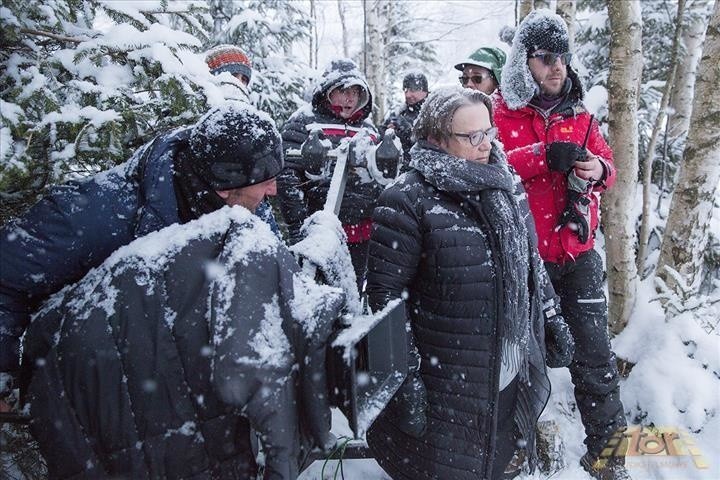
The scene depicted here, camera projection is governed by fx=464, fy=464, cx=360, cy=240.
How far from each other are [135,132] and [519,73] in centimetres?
215

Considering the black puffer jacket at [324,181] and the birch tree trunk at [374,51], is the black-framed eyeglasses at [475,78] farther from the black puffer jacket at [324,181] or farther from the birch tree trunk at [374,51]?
the birch tree trunk at [374,51]

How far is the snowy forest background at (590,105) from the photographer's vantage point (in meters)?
1.75

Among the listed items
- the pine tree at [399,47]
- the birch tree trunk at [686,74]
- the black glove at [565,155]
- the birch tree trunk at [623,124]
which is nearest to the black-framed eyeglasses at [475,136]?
the black glove at [565,155]

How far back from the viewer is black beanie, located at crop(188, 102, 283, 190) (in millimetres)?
1470

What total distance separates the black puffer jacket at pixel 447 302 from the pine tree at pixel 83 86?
3.59ft

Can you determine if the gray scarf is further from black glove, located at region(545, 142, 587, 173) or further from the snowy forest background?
the snowy forest background

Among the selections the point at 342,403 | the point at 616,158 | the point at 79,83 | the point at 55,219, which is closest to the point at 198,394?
the point at 342,403

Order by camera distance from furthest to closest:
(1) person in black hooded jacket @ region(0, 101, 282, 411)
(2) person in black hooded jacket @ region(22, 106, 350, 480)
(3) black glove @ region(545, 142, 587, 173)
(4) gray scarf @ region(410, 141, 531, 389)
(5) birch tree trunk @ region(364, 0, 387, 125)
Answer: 1. (5) birch tree trunk @ region(364, 0, 387, 125)
2. (3) black glove @ region(545, 142, 587, 173)
3. (4) gray scarf @ region(410, 141, 531, 389)
4. (1) person in black hooded jacket @ region(0, 101, 282, 411)
5. (2) person in black hooded jacket @ region(22, 106, 350, 480)

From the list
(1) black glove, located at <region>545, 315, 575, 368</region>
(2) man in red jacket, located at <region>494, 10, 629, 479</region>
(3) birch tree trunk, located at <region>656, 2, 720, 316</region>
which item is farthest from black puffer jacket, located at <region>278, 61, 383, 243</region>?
(3) birch tree trunk, located at <region>656, 2, 720, 316</region>

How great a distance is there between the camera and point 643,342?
3.75m

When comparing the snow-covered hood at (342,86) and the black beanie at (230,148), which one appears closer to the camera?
the black beanie at (230,148)

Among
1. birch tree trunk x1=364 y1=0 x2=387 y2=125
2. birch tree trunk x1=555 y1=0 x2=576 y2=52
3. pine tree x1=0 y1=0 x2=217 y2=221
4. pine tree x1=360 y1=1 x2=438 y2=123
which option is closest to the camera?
pine tree x1=0 y1=0 x2=217 y2=221

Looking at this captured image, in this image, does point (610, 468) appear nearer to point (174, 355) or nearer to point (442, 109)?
point (442, 109)

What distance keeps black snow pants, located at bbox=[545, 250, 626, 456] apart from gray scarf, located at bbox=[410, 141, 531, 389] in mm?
902
